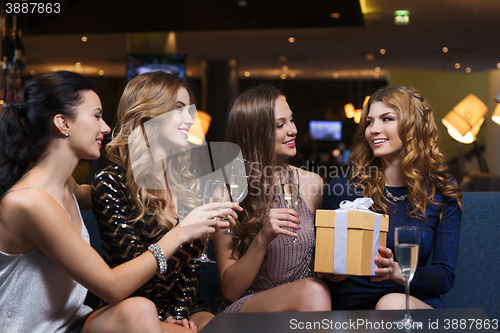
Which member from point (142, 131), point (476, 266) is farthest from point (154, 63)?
point (476, 266)

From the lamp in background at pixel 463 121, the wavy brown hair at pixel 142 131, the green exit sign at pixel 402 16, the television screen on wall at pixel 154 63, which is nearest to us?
the wavy brown hair at pixel 142 131

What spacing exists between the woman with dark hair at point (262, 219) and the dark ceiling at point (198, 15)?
3.65 meters

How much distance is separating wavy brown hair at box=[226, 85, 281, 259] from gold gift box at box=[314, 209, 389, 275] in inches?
22.3

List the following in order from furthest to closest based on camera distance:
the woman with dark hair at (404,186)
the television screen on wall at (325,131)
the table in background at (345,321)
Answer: the television screen on wall at (325,131)
the woman with dark hair at (404,186)
the table in background at (345,321)

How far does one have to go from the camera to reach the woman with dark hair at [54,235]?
1.24 m

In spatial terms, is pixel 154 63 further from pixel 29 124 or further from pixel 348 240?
pixel 348 240

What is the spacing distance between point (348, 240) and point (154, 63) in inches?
225

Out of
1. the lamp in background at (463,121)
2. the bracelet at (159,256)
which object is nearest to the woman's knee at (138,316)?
the bracelet at (159,256)

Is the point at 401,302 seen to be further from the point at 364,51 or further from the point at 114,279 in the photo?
the point at 364,51

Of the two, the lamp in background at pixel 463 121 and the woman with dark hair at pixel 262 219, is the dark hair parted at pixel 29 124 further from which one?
the lamp in background at pixel 463 121

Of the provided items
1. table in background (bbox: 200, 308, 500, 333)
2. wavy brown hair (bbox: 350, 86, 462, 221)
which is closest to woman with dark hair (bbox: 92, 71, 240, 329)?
table in background (bbox: 200, 308, 500, 333)

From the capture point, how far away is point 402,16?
6.24 metres

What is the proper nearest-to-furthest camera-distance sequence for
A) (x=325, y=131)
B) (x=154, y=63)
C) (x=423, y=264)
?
(x=423, y=264) → (x=154, y=63) → (x=325, y=131)

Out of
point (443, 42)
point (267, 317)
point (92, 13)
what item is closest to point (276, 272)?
point (267, 317)
